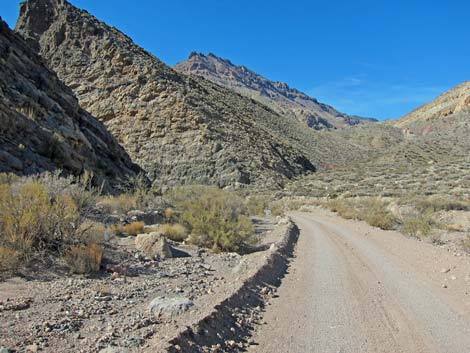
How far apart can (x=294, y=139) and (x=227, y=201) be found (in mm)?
55590

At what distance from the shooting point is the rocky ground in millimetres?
4168

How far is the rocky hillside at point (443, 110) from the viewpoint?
79000 millimetres

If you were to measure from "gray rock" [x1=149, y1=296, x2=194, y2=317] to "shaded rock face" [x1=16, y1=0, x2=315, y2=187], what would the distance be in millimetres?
33918

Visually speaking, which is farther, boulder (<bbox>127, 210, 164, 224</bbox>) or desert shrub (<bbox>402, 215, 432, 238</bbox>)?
desert shrub (<bbox>402, 215, 432, 238</bbox>)

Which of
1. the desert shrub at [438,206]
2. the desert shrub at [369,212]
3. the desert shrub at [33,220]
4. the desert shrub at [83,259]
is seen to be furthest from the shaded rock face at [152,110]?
the desert shrub at [83,259]

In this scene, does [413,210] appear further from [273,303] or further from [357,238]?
[273,303]

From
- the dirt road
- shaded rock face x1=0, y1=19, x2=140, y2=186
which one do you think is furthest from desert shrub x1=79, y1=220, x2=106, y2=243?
shaded rock face x1=0, y1=19, x2=140, y2=186

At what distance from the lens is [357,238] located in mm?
15453

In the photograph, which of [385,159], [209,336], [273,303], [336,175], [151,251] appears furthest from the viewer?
[385,159]

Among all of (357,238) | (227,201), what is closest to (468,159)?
(357,238)

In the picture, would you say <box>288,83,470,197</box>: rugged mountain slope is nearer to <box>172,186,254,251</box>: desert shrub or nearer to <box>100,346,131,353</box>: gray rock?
<box>172,186,254,251</box>: desert shrub

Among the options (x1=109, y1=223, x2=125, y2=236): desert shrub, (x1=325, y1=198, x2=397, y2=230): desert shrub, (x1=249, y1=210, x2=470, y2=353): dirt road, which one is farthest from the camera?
(x1=325, y1=198, x2=397, y2=230): desert shrub

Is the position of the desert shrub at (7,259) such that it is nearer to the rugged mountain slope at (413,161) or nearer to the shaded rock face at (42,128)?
the shaded rock face at (42,128)

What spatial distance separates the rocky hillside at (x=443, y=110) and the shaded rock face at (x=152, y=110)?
41760 mm
